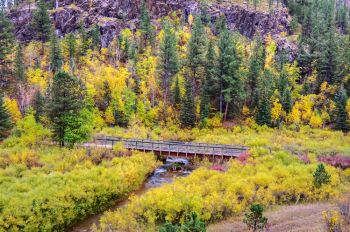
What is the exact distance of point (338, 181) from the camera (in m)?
28.9

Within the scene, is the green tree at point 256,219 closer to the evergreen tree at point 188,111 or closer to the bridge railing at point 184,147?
the bridge railing at point 184,147

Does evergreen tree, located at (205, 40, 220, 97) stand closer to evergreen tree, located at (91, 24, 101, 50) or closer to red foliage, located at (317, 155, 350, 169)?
red foliage, located at (317, 155, 350, 169)

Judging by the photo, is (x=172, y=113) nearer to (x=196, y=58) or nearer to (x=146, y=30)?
(x=196, y=58)

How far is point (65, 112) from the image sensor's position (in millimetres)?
37188

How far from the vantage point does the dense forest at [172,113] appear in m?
24.2

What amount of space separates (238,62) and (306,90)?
53.6ft

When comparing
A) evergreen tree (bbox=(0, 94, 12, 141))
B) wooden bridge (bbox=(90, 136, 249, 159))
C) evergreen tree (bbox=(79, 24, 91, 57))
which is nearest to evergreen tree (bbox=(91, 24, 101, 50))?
evergreen tree (bbox=(79, 24, 91, 57))

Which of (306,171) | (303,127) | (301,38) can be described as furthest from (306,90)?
(306,171)

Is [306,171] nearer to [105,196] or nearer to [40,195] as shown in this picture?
[105,196]

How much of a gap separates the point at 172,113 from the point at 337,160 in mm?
27962

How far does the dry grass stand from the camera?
1925cm

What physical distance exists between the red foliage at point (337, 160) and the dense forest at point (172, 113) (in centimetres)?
13

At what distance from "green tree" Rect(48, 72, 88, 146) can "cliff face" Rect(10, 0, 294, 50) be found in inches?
1741

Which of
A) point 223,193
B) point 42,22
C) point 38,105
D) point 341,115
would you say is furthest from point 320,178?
point 42,22
